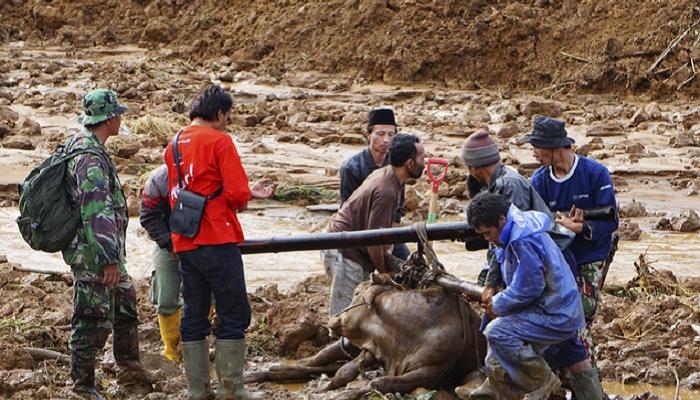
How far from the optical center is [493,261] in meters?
6.14

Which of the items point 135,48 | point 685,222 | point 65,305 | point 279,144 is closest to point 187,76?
point 135,48

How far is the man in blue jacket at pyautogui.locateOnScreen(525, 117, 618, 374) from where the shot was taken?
21.2 feet

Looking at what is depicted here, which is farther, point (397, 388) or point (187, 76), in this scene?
point (187, 76)

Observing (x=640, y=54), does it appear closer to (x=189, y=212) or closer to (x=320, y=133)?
(x=320, y=133)

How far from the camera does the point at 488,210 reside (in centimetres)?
573

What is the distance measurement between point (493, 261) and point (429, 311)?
576 mm

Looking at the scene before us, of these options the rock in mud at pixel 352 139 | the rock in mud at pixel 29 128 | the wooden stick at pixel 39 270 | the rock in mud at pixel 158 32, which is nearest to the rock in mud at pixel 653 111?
the rock in mud at pixel 352 139

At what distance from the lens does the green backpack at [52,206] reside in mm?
6504

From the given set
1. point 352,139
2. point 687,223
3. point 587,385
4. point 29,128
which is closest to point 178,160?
point 587,385

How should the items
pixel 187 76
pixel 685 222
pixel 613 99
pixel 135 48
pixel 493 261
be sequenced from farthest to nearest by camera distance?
pixel 135 48
pixel 187 76
pixel 613 99
pixel 685 222
pixel 493 261

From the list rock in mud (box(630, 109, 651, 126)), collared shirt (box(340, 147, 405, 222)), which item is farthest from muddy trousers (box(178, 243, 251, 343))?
rock in mud (box(630, 109, 651, 126))

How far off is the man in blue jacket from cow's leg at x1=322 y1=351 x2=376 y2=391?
3.74 feet

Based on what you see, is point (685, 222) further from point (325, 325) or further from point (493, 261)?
point (493, 261)

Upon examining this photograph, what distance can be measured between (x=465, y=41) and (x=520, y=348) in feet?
59.4
